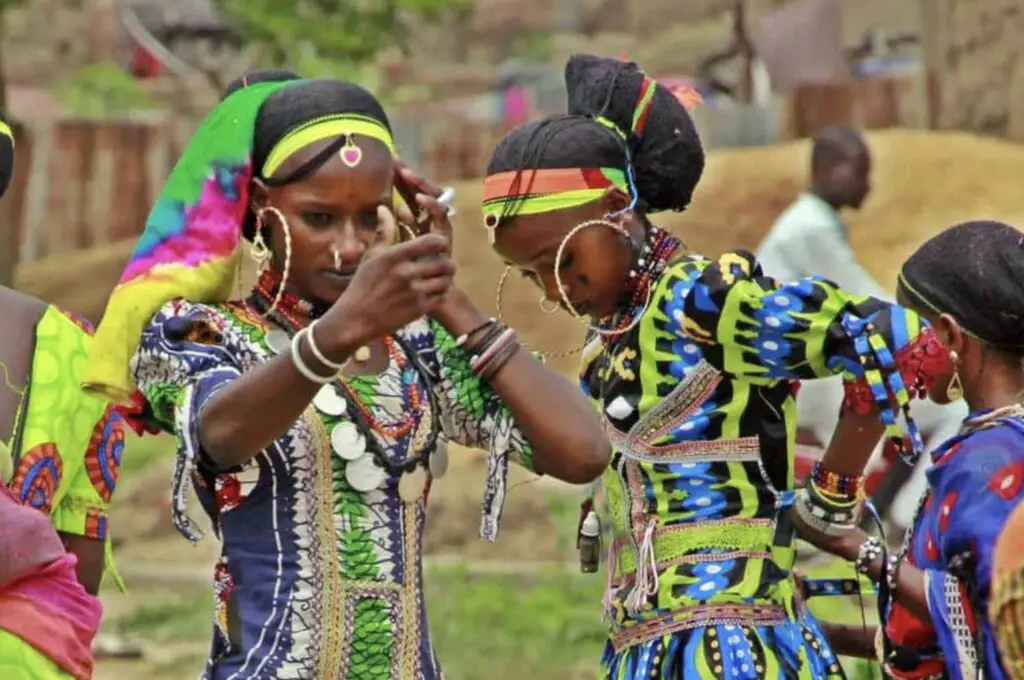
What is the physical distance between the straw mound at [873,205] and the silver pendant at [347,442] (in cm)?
1204

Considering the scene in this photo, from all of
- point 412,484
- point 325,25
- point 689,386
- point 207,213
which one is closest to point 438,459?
point 412,484

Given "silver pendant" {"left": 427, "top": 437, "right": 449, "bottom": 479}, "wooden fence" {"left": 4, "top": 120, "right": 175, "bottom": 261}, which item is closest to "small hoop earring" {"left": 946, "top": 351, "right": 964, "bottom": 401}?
"silver pendant" {"left": 427, "top": 437, "right": 449, "bottom": 479}

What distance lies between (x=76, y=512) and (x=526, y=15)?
3839 centimetres

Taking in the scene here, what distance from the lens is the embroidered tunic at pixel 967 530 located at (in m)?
3.65

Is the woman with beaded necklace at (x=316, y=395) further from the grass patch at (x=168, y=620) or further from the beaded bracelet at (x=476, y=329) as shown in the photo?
the grass patch at (x=168, y=620)

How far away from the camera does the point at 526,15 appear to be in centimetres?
4209

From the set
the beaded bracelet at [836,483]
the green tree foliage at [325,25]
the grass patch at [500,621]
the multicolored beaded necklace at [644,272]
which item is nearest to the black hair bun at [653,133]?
the multicolored beaded necklace at [644,272]

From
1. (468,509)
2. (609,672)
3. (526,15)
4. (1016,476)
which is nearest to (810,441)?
(468,509)

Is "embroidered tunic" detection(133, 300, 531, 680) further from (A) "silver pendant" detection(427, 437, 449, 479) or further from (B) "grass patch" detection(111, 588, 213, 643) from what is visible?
(B) "grass patch" detection(111, 588, 213, 643)

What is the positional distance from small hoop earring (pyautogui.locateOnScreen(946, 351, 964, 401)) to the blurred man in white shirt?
5.50 metres

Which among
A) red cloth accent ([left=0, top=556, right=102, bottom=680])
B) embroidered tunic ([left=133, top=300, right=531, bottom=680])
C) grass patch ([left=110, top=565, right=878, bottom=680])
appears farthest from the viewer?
grass patch ([left=110, top=565, right=878, bottom=680])

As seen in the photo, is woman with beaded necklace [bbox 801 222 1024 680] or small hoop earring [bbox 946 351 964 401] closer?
woman with beaded necklace [bbox 801 222 1024 680]

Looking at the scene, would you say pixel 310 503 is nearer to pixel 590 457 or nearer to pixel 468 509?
pixel 590 457

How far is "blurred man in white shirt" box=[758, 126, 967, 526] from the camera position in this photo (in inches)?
385
